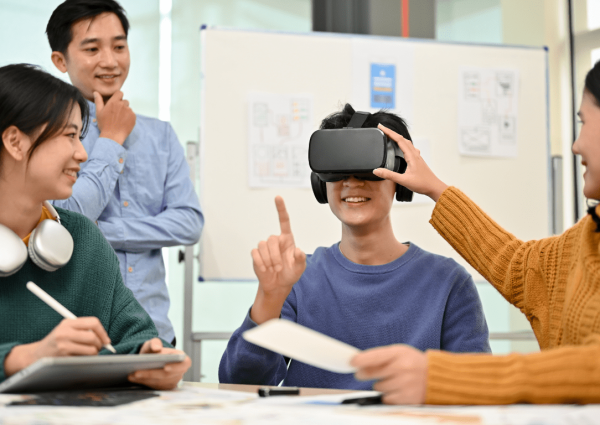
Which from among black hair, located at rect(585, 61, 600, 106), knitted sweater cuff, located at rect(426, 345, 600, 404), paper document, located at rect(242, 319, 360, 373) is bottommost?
knitted sweater cuff, located at rect(426, 345, 600, 404)

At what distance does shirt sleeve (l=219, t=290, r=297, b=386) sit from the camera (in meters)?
1.21

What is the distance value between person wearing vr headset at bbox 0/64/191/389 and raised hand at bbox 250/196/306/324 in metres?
0.20

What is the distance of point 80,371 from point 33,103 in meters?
0.56

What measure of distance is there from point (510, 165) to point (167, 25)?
7.19 feet

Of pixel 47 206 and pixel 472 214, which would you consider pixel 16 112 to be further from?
pixel 472 214

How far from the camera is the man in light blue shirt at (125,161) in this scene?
1.81m

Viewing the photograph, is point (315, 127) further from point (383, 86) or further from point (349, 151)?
point (349, 151)

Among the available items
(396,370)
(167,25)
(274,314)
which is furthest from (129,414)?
(167,25)

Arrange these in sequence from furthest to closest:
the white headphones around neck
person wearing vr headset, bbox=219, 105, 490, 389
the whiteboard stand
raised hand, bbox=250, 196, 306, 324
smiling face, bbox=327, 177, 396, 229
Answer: the whiteboard stand → smiling face, bbox=327, 177, 396, 229 → person wearing vr headset, bbox=219, 105, 490, 389 → raised hand, bbox=250, 196, 306, 324 → the white headphones around neck

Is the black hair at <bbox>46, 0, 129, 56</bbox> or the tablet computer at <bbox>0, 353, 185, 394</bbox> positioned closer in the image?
the tablet computer at <bbox>0, 353, 185, 394</bbox>

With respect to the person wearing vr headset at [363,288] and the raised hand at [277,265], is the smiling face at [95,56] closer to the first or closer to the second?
the person wearing vr headset at [363,288]

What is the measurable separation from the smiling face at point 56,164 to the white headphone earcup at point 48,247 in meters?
0.12

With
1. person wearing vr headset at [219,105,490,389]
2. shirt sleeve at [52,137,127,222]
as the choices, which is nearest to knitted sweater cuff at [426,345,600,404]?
person wearing vr headset at [219,105,490,389]

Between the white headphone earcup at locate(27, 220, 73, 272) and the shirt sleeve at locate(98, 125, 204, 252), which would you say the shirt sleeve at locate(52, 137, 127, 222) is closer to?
the shirt sleeve at locate(98, 125, 204, 252)
